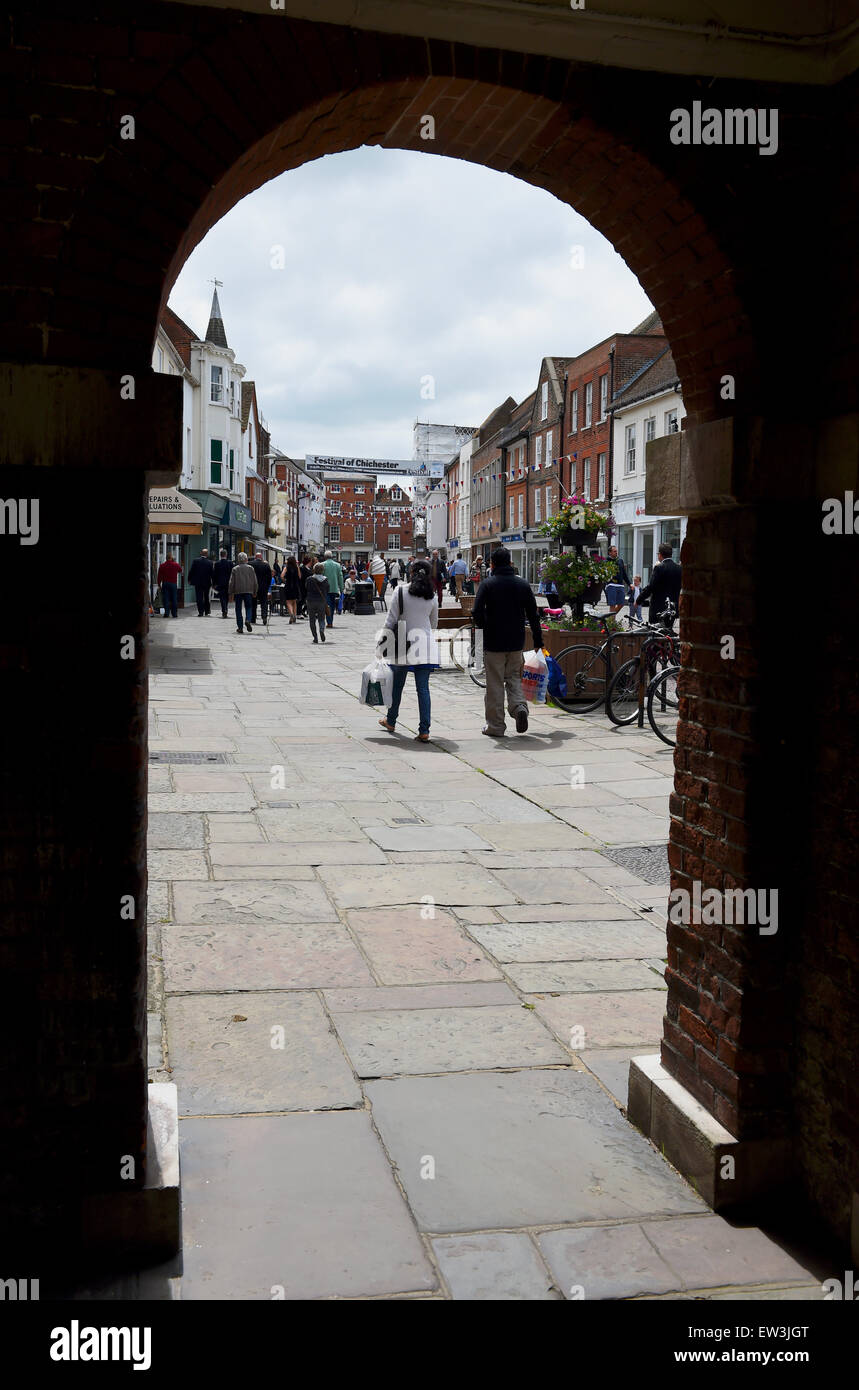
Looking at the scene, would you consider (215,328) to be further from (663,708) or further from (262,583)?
(663,708)

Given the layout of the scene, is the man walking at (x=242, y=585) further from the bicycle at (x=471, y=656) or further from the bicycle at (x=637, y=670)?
the bicycle at (x=637, y=670)

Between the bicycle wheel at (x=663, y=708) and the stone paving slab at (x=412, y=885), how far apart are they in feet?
13.9

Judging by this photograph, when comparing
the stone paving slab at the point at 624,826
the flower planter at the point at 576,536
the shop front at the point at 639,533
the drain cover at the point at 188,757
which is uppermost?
the shop front at the point at 639,533

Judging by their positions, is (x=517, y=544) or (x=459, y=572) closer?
(x=459, y=572)

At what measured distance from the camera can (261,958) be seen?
4754 millimetres

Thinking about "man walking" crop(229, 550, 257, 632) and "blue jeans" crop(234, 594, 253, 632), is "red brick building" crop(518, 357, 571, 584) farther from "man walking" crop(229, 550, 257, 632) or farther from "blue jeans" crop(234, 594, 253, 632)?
"man walking" crop(229, 550, 257, 632)

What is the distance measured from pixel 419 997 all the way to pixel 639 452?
3639 centimetres

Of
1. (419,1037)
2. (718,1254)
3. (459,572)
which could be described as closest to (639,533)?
(459,572)

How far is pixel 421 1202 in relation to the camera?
9.91 ft

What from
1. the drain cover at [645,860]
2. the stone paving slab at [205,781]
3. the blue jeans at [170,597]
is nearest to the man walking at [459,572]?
the blue jeans at [170,597]

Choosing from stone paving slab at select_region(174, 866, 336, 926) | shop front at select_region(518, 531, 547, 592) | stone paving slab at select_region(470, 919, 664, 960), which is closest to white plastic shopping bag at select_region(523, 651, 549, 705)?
stone paving slab at select_region(174, 866, 336, 926)

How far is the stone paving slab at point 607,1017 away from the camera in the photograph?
413 centimetres

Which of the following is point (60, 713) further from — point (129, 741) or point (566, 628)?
point (566, 628)
